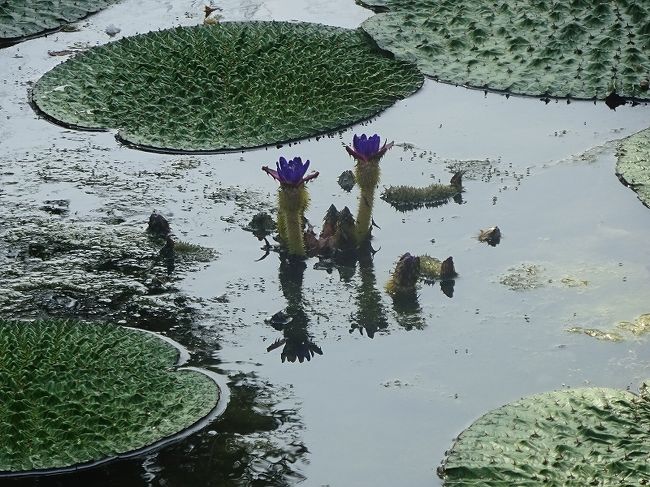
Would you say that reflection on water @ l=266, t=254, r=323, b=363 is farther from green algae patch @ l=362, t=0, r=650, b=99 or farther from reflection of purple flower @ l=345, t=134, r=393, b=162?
green algae patch @ l=362, t=0, r=650, b=99

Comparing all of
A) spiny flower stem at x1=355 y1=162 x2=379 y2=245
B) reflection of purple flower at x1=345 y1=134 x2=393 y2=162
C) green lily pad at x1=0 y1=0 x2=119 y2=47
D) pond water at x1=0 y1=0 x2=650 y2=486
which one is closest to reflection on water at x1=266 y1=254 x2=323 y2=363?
pond water at x1=0 y1=0 x2=650 y2=486

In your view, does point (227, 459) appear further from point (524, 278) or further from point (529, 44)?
point (529, 44)

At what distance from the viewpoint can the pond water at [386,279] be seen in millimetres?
4980

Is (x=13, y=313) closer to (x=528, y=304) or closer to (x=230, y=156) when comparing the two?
(x=230, y=156)

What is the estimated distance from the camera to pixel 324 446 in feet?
16.2

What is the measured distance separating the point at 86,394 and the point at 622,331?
267 cm

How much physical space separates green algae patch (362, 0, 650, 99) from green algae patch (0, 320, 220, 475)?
13.2 feet

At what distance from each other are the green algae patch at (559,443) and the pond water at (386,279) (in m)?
0.18

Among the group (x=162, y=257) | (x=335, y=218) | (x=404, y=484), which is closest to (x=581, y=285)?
(x=335, y=218)

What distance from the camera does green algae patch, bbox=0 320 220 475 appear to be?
4820mm

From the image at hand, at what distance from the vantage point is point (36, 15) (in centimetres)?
976

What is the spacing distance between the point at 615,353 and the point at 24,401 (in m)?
2.83

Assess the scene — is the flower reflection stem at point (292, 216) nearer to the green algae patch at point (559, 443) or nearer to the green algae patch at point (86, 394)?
the green algae patch at point (86, 394)

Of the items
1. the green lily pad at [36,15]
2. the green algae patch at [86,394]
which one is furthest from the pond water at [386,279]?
the green lily pad at [36,15]
